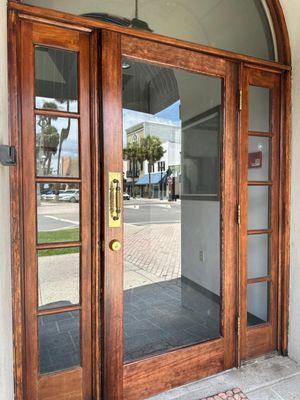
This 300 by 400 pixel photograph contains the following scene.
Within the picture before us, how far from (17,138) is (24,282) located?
0.73m

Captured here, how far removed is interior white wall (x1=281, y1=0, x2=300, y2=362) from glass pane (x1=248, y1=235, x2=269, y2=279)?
0.60ft

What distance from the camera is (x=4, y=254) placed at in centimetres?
131

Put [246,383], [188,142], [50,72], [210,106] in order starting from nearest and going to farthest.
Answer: [50,72] → [246,383] → [210,106] → [188,142]

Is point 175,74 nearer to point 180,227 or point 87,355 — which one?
point 180,227

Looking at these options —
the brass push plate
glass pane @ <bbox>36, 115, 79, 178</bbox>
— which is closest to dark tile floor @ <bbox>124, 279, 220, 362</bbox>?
the brass push plate

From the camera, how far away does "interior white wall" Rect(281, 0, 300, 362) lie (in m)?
2.09

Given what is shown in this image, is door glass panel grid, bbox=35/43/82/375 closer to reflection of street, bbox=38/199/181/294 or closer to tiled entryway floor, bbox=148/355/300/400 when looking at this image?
reflection of street, bbox=38/199/181/294

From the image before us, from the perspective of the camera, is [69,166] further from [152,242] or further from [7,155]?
[152,242]

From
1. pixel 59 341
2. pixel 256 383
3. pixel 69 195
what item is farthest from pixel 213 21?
pixel 256 383

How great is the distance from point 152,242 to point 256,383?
4.82ft

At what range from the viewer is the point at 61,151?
1.59 metres

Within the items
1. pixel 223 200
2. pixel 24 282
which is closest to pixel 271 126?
pixel 223 200

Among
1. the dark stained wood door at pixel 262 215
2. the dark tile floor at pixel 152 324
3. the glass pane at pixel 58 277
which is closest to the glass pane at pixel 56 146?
the glass pane at pixel 58 277

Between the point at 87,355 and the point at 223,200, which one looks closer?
the point at 87,355
